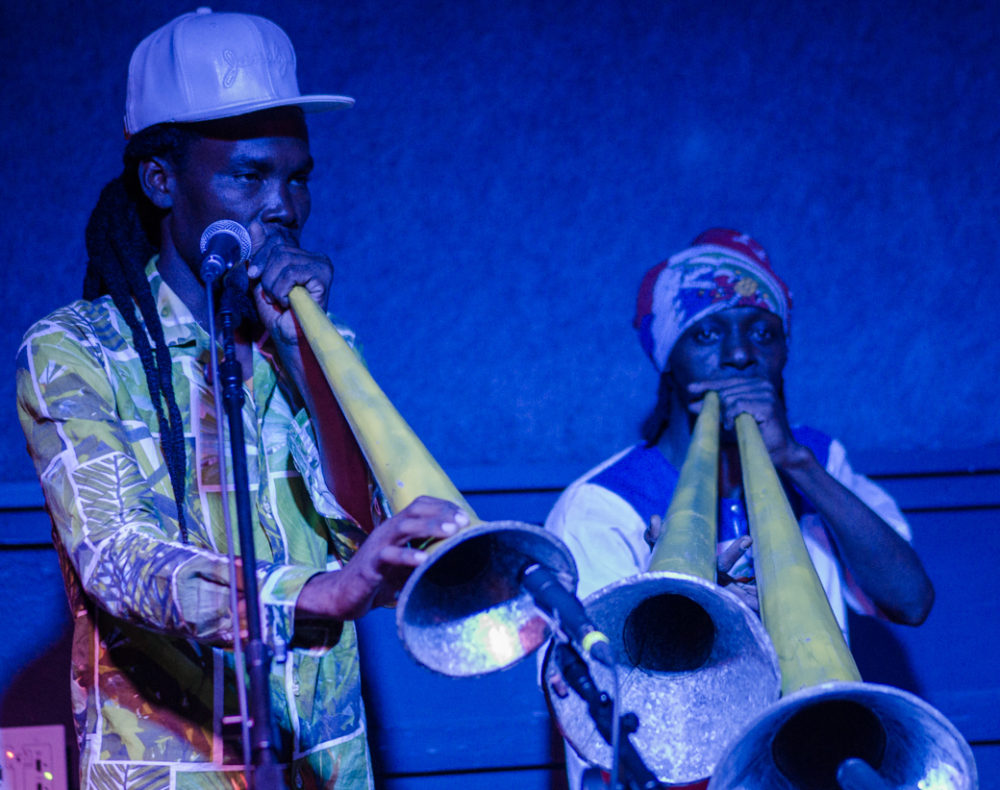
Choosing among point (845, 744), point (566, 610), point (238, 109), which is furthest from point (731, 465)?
point (566, 610)

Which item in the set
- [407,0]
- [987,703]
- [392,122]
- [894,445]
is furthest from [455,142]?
[987,703]

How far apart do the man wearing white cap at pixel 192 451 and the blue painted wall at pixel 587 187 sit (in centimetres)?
144

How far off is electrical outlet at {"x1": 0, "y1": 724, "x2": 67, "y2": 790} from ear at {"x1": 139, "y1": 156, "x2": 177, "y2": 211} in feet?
5.83

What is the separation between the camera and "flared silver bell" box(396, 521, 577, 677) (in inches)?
41.4

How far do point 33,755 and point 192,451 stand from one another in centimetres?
174

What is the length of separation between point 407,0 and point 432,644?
2.64 meters

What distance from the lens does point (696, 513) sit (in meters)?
1.67

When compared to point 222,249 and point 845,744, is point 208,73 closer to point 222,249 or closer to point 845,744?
point 222,249

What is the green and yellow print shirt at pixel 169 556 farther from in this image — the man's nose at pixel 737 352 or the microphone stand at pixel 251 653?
the man's nose at pixel 737 352

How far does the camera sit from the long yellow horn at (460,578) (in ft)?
3.45

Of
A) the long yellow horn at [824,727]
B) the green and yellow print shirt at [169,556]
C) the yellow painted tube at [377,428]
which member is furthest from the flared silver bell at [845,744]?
the green and yellow print shirt at [169,556]

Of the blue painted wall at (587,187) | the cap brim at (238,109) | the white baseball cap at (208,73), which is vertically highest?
the blue painted wall at (587,187)

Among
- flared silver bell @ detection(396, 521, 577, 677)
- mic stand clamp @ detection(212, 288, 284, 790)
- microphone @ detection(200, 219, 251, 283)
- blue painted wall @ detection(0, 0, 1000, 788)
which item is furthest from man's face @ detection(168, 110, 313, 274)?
blue painted wall @ detection(0, 0, 1000, 788)

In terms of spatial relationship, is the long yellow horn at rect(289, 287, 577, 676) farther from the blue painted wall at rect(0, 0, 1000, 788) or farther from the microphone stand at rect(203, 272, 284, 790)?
the blue painted wall at rect(0, 0, 1000, 788)
